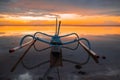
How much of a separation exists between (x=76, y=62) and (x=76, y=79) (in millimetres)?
3167

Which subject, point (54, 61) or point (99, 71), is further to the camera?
point (99, 71)

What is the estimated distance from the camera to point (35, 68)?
1088 cm

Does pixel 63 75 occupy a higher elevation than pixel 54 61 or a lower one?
lower

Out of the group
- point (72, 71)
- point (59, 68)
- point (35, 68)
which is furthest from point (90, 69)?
point (35, 68)

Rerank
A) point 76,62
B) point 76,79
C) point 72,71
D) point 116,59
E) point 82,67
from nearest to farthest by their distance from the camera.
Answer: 1. point 76,79
2. point 72,71
3. point 82,67
4. point 76,62
5. point 116,59

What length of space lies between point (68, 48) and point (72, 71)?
255 inches

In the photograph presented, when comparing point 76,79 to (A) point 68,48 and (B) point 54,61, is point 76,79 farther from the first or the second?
(A) point 68,48

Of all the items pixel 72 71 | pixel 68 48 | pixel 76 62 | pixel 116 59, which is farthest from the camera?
pixel 68 48

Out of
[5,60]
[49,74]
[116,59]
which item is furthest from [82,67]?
[5,60]

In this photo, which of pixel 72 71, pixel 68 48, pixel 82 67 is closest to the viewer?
pixel 72 71

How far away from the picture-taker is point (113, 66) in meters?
11.4

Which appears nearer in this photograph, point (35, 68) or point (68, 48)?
point (35, 68)

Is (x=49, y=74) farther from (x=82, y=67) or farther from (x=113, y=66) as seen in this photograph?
(x=113, y=66)

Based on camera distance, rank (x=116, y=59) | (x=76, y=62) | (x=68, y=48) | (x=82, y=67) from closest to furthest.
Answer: (x=82, y=67), (x=76, y=62), (x=116, y=59), (x=68, y=48)
